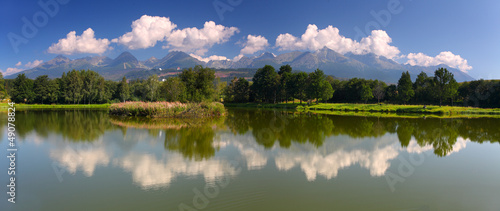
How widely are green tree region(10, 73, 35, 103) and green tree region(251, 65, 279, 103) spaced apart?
57143 mm

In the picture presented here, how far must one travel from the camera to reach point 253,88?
227ft

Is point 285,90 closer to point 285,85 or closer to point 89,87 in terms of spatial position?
point 285,85

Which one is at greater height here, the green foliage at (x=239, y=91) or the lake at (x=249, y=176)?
the green foliage at (x=239, y=91)

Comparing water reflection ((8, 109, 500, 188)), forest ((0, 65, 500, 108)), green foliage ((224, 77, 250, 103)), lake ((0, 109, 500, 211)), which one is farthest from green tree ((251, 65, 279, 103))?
lake ((0, 109, 500, 211))

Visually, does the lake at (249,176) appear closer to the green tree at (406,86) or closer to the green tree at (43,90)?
the green tree at (406,86)

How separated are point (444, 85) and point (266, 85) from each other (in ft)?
126

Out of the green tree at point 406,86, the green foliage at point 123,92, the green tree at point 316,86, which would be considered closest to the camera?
the green tree at point 406,86

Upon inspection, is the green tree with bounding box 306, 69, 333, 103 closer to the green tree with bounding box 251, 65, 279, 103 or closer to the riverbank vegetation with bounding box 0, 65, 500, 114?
the riverbank vegetation with bounding box 0, 65, 500, 114

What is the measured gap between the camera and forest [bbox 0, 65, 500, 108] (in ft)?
169

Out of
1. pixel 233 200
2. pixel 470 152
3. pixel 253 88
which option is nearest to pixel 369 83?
pixel 253 88

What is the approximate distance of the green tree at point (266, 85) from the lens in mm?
63781

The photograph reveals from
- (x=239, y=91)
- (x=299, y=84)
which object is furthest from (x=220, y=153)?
(x=239, y=91)

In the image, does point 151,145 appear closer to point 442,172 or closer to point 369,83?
point 442,172

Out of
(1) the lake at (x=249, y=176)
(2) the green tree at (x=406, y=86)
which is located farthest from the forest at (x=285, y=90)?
(1) the lake at (x=249, y=176)
